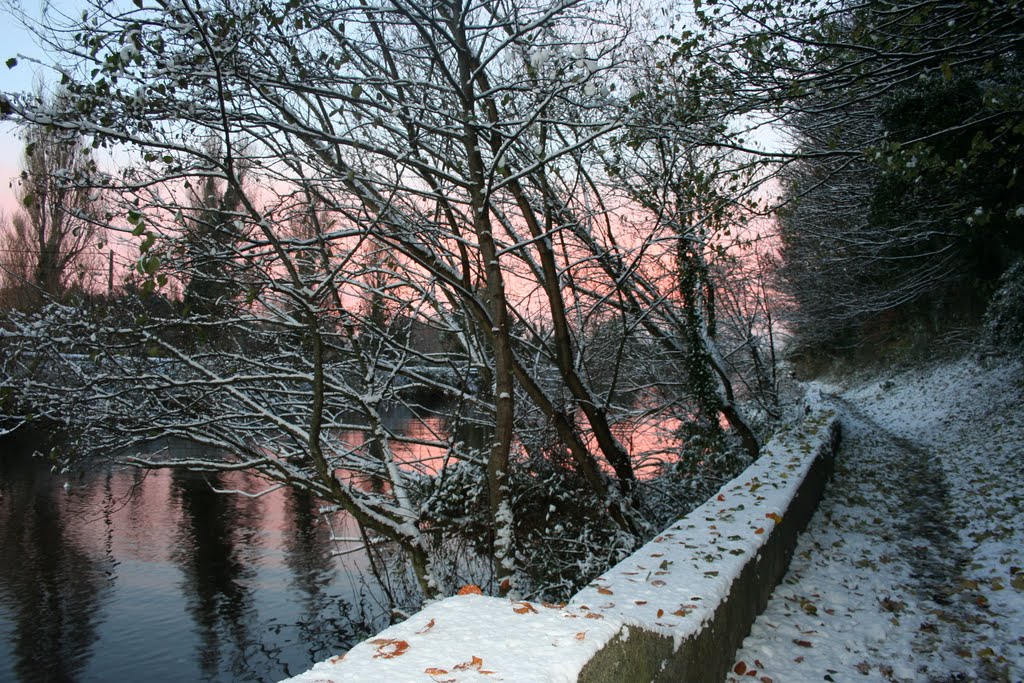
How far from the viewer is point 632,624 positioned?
2611mm

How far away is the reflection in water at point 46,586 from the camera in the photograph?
7484 mm

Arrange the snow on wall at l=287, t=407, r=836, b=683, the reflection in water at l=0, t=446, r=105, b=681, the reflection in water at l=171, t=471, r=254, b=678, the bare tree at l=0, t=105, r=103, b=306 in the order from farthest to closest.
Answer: the reflection in water at l=171, t=471, r=254, b=678 → the reflection in water at l=0, t=446, r=105, b=681 → the bare tree at l=0, t=105, r=103, b=306 → the snow on wall at l=287, t=407, r=836, b=683

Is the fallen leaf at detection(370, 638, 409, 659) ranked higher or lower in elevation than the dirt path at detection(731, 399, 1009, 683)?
higher

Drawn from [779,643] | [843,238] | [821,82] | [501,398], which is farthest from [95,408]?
[843,238]

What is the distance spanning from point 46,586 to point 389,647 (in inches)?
364

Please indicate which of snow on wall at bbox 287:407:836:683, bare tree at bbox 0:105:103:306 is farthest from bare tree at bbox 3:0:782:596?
snow on wall at bbox 287:407:836:683

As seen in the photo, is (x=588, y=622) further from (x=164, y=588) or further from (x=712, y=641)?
(x=164, y=588)

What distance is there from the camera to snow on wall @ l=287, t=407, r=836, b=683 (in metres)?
2.05

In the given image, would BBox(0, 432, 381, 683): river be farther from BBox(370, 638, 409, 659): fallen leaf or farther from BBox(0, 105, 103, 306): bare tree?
BBox(370, 638, 409, 659): fallen leaf

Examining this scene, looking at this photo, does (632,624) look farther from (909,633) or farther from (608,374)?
(608,374)

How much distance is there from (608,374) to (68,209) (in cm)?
778

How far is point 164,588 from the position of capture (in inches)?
358

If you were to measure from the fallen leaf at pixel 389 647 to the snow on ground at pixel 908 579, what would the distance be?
7.71 ft

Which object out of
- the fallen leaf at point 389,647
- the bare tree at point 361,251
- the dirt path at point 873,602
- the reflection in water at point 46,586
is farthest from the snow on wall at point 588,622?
the reflection in water at point 46,586
